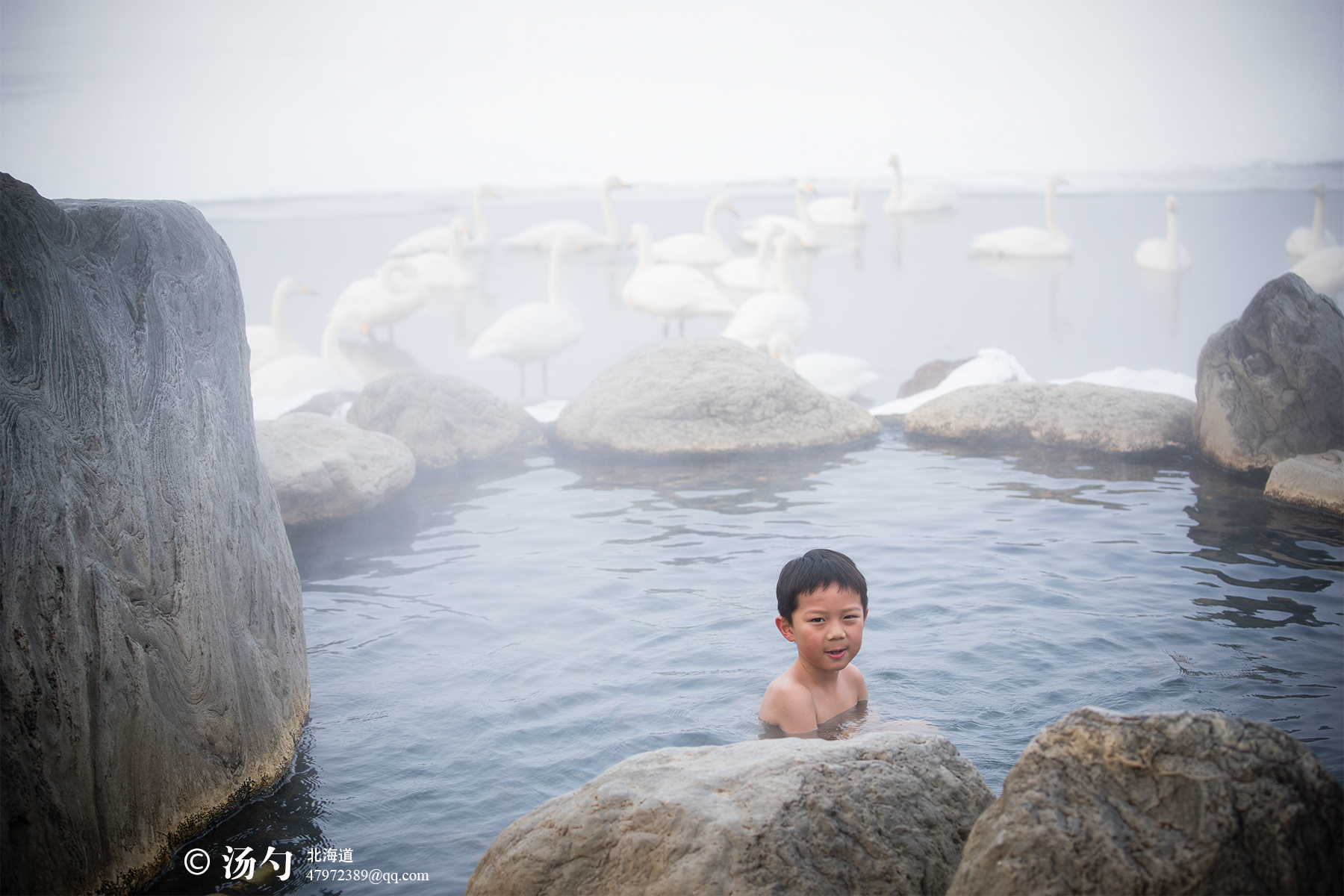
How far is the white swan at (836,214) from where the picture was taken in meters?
21.4

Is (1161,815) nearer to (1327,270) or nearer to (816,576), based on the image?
(816,576)

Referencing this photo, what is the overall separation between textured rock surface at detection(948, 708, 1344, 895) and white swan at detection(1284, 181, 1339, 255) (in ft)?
41.0

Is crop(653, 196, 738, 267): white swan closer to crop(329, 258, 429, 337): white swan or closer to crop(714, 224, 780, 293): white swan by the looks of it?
crop(714, 224, 780, 293): white swan

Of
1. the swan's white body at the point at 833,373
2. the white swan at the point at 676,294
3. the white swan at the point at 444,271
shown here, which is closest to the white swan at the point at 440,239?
the white swan at the point at 444,271

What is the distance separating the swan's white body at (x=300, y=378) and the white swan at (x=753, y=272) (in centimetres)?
553

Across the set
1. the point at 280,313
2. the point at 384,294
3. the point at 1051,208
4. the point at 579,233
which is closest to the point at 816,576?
the point at 280,313

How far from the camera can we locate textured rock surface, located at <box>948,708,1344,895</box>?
1581mm

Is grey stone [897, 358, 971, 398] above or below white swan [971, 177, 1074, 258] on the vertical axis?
below

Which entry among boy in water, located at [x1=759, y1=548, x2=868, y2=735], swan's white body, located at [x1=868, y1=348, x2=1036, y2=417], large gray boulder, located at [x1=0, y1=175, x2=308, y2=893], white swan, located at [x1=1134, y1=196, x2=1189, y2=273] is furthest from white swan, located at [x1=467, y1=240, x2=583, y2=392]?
white swan, located at [x1=1134, y1=196, x2=1189, y2=273]

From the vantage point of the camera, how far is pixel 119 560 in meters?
2.48

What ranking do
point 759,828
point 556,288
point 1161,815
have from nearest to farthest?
point 1161,815 < point 759,828 < point 556,288

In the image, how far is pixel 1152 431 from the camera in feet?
20.9

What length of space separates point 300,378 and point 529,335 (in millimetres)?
1971

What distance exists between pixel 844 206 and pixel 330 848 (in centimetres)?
2045
